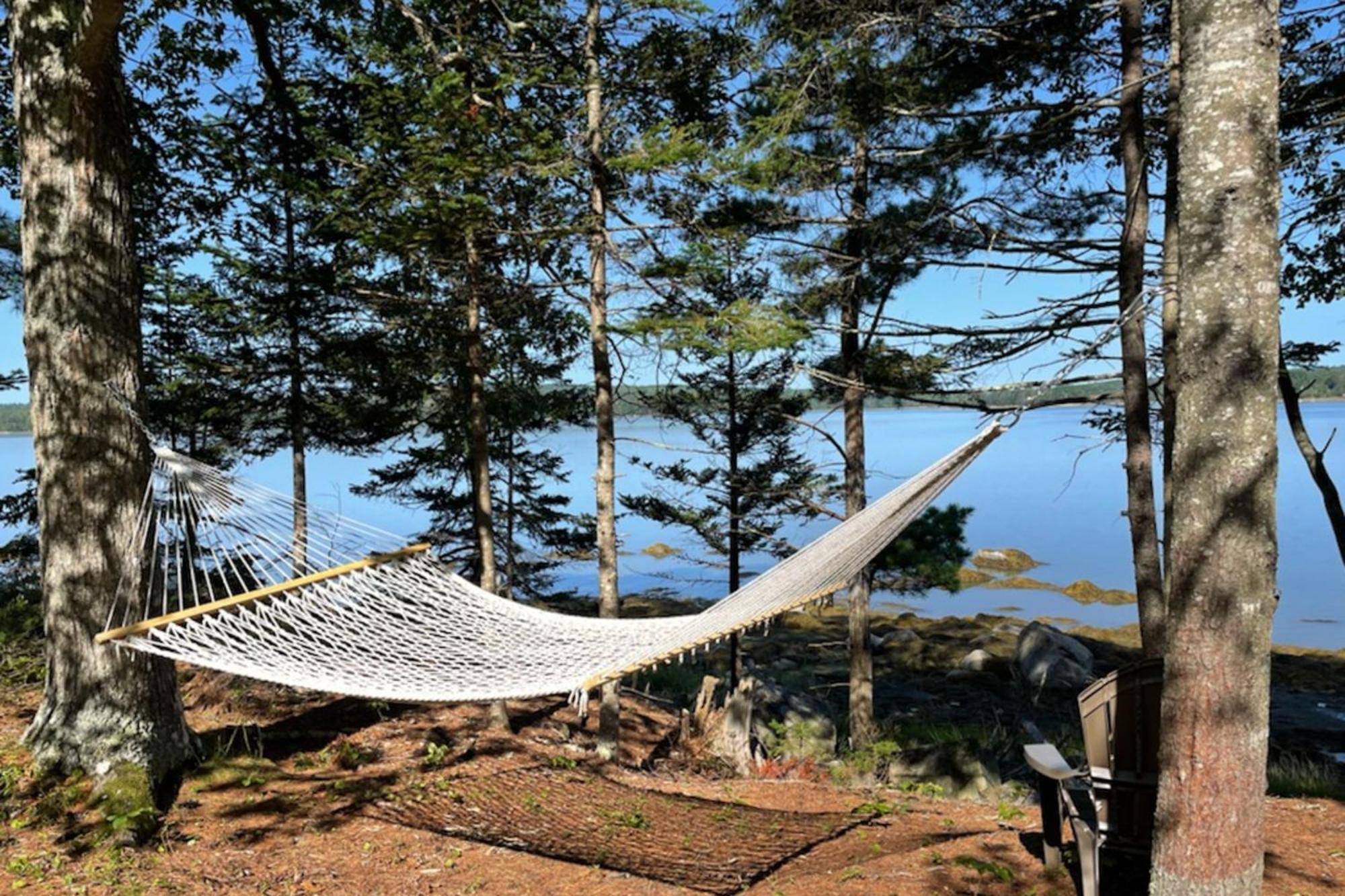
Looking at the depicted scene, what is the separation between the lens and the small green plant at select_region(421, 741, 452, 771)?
3.87 meters

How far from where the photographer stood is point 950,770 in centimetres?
497

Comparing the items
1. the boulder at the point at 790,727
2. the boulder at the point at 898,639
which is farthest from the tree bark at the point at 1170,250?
the boulder at the point at 898,639

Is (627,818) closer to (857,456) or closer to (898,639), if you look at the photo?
(857,456)

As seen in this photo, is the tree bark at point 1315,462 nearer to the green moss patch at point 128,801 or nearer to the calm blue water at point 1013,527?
the calm blue water at point 1013,527

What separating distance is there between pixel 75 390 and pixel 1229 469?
3459mm

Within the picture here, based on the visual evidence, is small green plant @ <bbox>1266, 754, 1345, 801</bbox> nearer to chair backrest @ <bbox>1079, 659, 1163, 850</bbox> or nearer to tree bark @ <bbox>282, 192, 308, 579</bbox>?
chair backrest @ <bbox>1079, 659, 1163, 850</bbox>

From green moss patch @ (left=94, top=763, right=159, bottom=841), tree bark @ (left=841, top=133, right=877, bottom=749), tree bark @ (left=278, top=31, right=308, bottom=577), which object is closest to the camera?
green moss patch @ (left=94, top=763, right=159, bottom=841)

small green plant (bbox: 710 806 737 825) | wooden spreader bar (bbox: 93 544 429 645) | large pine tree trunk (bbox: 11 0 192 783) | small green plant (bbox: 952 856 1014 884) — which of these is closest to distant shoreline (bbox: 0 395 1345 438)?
large pine tree trunk (bbox: 11 0 192 783)

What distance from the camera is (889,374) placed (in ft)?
20.4

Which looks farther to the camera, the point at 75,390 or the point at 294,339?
the point at 294,339

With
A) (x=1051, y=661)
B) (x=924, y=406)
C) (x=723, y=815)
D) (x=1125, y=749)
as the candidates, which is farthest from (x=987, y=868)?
(x=1051, y=661)

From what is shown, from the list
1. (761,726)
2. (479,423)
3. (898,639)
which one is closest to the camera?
(479,423)

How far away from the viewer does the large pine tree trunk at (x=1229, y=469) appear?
5.69 feet

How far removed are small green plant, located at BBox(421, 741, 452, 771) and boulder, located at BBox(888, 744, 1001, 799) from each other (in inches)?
102
